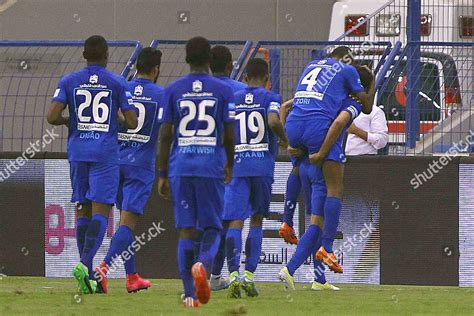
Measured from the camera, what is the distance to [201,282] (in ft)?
34.1

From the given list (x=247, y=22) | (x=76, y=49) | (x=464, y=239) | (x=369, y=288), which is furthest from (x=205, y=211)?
(x=247, y=22)

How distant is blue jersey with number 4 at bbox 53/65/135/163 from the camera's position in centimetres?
1278

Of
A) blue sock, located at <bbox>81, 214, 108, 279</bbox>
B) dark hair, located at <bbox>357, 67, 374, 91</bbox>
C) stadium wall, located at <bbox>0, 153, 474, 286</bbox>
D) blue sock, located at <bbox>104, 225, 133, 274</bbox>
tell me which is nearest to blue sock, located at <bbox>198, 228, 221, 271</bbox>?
blue sock, located at <bbox>81, 214, 108, 279</bbox>

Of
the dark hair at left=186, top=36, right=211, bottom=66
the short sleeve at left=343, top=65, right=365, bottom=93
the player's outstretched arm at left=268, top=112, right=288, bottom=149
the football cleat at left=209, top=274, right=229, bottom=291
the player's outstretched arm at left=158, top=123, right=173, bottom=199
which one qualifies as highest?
the dark hair at left=186, top=36, right=211, bottom=66

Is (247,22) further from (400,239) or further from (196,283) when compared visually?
(196,283)

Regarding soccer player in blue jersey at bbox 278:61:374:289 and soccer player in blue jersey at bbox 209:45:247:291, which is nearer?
soccer player in blue jersey at bbox 209:45:247:291

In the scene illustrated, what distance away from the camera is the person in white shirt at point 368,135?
15.8m

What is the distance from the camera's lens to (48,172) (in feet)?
53.6

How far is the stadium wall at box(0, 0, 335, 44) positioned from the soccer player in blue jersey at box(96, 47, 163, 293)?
5783 millimetres

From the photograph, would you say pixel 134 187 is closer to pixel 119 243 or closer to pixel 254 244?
pixel 119 243

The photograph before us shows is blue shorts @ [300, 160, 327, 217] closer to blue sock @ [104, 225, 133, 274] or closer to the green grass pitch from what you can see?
the green grass pitch

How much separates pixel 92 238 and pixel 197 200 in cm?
216


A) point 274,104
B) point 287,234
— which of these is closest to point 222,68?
point 274,104

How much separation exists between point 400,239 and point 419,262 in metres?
0.31
